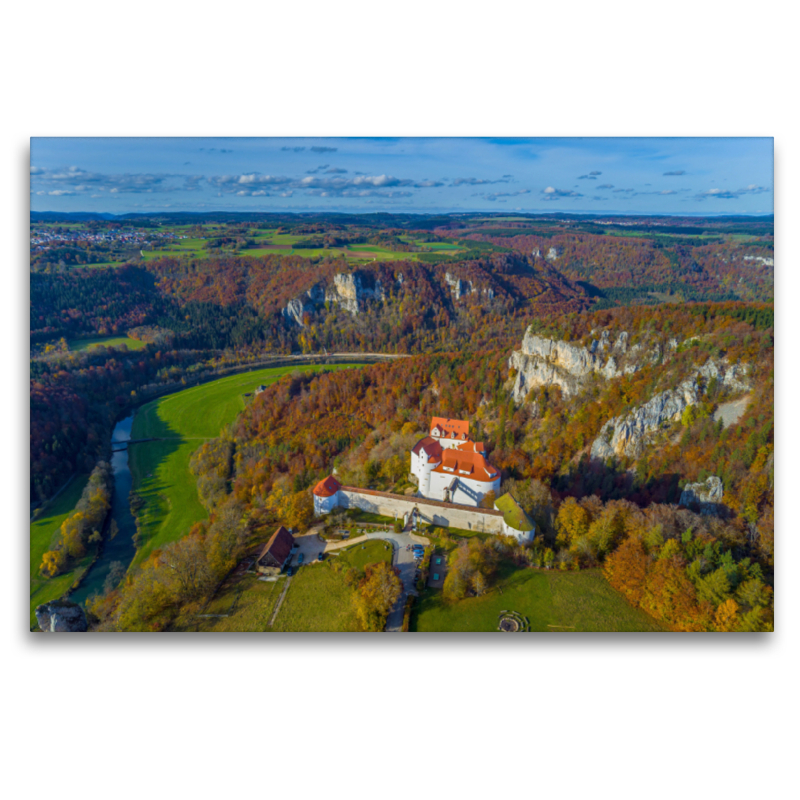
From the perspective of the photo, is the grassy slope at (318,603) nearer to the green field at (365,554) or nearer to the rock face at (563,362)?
the green field at (365,554)

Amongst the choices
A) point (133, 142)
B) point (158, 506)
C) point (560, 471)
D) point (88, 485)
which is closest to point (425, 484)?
point (560, 471)

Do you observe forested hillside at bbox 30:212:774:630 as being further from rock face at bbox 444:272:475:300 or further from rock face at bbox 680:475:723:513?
rock face at bbox 444:272:475:300

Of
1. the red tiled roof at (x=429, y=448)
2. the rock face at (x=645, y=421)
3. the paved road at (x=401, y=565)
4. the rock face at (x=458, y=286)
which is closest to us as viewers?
the paved road at (x=401, y=565)

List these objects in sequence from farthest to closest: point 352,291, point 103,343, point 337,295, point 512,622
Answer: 1. point 352,291
2. point 337,295
3. point 103,343
4. point 512,622

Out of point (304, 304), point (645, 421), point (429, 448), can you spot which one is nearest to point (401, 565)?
point (429, 448)

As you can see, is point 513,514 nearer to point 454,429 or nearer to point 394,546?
→ point 394,546

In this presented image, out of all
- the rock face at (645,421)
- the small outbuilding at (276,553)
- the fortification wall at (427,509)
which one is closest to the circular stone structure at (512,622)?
the fortification wall at (427,509)

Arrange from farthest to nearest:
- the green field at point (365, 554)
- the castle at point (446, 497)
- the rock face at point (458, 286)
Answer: the rock face at point (458, 286), the castle at point (446, 497), the green field at point (365, 554)
